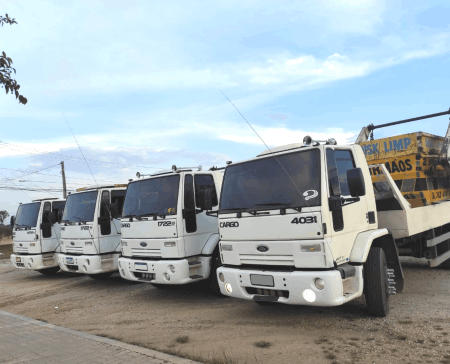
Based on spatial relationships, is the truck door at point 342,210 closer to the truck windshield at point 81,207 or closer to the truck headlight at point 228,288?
the truck headlight at point 228,288

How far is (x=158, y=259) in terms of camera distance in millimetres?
7656

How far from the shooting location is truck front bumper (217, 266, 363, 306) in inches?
193

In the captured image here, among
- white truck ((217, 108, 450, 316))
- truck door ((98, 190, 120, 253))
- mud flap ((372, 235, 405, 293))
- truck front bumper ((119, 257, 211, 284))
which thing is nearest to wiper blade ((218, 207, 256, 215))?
white truck ((217, 108, 450, 316))

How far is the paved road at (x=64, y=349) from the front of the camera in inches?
192

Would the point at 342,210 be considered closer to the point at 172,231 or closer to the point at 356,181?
the point at 356,181

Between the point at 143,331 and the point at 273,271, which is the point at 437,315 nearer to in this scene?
the point at 273,271

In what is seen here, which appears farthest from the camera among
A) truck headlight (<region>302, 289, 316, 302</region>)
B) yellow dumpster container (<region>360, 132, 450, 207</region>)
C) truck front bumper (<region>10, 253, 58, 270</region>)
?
truck front bumper (<region>10, 253, 58, 270</region>)

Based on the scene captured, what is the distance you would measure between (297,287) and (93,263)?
5.91m

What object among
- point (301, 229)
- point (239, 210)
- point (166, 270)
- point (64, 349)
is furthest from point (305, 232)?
point (64, 349)

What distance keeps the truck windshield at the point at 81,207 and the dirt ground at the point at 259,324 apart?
1785mm

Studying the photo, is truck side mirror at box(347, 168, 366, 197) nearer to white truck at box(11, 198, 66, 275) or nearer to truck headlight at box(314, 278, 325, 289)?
truck headlight at box(314, 278, 325, 289)

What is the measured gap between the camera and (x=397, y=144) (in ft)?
26.7

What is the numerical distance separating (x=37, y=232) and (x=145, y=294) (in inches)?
185

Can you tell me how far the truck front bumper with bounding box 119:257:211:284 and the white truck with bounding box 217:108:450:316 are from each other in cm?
149
